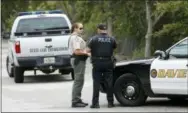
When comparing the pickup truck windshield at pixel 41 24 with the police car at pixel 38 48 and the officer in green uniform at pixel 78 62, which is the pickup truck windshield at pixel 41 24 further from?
the officer in green uniform at pixel 78 62

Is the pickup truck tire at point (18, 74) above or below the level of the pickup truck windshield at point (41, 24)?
below

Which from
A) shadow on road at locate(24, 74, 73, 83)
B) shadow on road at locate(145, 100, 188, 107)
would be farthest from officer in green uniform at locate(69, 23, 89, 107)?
shadow on road at locate(24, 74, 73, 83)

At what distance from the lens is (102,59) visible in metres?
11.7

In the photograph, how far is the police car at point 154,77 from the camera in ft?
36.5

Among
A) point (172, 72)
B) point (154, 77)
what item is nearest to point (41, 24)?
point (154, 77)

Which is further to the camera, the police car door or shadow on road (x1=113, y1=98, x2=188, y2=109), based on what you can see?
shadow on road (x1=113, y1=98, x2=188, y2=109)

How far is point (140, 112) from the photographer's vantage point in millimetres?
11078

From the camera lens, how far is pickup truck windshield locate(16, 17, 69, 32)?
18.8m

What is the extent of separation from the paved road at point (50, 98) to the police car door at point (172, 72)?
1.37ft

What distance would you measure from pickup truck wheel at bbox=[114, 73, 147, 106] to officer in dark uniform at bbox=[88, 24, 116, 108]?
0.80 ft

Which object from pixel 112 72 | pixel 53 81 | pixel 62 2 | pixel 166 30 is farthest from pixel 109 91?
pixel 62 2

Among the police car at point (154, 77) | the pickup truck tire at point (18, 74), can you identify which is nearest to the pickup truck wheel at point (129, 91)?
the police car at point (154, 77)

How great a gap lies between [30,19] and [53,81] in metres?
2.17

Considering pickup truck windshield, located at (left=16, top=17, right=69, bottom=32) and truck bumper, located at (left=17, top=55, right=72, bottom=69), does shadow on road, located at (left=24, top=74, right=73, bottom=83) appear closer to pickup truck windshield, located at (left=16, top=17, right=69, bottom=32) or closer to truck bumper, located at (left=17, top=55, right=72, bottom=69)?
truck bumper, located at (left=17, top=55, right=72, bottom=69)
